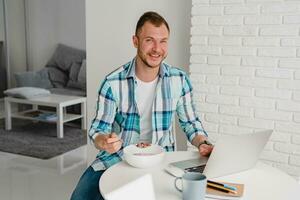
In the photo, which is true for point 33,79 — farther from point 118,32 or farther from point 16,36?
point 118,32

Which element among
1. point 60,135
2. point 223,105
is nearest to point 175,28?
point 223,105

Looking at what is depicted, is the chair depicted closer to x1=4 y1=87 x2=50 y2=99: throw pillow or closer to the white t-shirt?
the white t-shirt

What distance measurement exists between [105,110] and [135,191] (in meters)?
0.73

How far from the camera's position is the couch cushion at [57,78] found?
5.16 meters

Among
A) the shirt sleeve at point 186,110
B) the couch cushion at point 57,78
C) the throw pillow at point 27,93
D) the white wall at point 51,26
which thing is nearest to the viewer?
the shirt sleeve at point 186,110

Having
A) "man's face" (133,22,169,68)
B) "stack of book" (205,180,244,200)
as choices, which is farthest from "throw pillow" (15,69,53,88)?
"stack of book" (205,180,244,200)

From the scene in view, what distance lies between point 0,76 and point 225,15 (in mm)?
4000

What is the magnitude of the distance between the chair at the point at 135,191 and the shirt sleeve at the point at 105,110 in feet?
2.15

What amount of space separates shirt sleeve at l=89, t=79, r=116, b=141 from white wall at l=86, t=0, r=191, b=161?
903 millimetres

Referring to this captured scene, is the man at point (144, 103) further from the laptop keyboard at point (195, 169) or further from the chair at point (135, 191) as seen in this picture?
the chair at point (135, 191)

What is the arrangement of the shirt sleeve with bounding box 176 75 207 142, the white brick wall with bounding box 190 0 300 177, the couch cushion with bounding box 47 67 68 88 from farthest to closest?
the couch cushion with bounding box 47 67 68 88, the white brick wall with bounding box 190 0 300 177, the shirt sleeve with bounding box 176 75 207 142

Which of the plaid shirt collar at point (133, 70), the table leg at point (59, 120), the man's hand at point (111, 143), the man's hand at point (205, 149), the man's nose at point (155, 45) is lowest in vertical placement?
the table leg at point (59, 120)

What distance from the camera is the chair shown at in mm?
1021

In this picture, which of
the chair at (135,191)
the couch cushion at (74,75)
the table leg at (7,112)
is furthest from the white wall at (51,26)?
the chair at (135,191)
